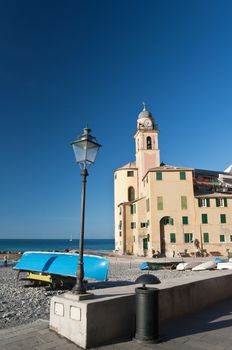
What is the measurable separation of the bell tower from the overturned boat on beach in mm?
32178

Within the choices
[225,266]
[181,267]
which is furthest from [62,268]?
[181,267]

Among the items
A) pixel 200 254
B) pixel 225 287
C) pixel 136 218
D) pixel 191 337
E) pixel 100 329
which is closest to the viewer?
pixel 100 329

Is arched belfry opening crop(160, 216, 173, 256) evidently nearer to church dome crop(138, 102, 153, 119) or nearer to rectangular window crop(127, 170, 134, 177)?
rectangular window crop(127, 170, 134, 177)

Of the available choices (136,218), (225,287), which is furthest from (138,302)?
(136,218)

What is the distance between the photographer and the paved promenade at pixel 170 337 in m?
4.71

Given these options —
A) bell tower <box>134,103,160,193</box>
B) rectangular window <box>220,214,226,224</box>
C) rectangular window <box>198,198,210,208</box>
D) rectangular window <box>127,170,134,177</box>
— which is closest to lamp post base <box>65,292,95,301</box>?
rectangular window <box>198,198,210,208</box>

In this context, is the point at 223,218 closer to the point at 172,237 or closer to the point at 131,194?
the point at 172,237

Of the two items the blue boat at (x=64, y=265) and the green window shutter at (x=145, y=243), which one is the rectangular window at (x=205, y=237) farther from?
the blue boat at (x=64, y=265)

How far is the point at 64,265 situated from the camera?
15.7 meters

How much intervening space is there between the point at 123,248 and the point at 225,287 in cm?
3965

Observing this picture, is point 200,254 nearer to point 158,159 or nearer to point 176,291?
point 158,159

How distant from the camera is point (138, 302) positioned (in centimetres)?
509

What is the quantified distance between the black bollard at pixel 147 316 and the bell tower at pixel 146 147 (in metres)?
43.1

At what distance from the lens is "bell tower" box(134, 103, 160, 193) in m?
48.2
